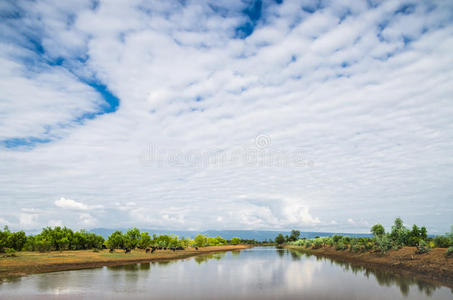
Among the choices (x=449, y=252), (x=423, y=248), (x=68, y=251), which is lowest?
(x=68, y=251)

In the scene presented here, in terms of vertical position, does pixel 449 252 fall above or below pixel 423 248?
above

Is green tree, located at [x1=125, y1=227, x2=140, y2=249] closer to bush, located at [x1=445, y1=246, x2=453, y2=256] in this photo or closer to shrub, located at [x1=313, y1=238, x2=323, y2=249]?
shrub, located at [x1=313, y1=238, x2=323, y2=249]

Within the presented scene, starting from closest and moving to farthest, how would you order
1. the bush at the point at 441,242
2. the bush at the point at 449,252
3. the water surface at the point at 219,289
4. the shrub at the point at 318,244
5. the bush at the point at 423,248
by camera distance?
the water surface at the point at 219,289, the bush at the point at 449,252, the bush at the point at 423,248, the bush at the point at 441,242, the shrub at the point at 318,244

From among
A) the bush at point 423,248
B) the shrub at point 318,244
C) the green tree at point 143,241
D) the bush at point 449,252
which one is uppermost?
the bush at point 449,252

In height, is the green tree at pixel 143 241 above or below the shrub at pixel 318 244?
above

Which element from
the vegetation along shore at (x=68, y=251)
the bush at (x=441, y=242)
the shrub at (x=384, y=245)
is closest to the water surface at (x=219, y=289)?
the vegetation along shore at (x=68, y=251)

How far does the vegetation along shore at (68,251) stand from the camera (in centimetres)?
4991

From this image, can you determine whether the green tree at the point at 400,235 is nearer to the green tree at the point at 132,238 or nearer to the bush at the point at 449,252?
the bush at the point at 449,252

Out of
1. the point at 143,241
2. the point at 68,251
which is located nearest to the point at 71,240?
the point at 68,251

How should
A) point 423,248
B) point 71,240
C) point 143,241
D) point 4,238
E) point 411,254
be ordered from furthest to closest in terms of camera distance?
point 143,241, point 71,240, point 4,238, point 411,254, point 423,248

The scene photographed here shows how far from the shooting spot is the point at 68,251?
3504 inches

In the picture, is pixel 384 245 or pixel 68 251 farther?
pixel 68 251

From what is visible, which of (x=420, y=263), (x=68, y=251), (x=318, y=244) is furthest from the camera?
(x=318, y=244)

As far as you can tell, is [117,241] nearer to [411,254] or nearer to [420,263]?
[411,254]
